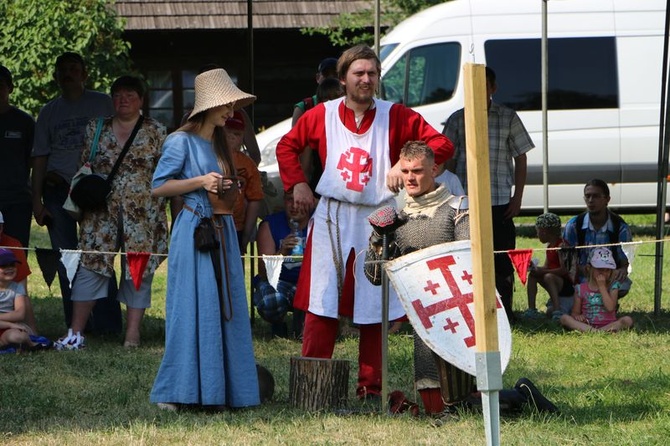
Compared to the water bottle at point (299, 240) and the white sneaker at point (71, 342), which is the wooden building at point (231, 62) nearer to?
the water bottle at point (299, 240)

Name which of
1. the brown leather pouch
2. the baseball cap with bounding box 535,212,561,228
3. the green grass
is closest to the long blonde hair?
the brown leather pouch

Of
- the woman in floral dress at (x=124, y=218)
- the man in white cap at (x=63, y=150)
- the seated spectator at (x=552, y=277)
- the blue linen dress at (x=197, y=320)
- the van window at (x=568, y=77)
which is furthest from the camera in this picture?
the van window at (x=568, y=77)

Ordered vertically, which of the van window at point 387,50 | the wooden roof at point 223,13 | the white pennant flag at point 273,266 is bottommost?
the white pennant flag at point 273,266

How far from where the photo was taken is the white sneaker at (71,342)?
856cm

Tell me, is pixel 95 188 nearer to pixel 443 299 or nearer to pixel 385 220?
pixel 385 220

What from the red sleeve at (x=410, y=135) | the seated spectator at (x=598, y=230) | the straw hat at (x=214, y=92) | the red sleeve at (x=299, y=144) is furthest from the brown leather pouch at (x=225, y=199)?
the seated spectator at (x=598, y=230)

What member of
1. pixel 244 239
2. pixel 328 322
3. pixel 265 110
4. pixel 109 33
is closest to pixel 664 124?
pixel 244 239

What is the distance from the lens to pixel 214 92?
21.1 feet

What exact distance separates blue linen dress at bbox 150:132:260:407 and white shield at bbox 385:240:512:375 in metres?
1.10

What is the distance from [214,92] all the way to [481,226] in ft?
8.34

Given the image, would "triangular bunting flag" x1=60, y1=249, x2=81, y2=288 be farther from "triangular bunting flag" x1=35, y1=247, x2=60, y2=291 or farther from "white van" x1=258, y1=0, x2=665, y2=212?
"white van" x1=258, y1=0, x2=665, y2=212

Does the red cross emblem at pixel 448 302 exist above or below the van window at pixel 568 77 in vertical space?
below

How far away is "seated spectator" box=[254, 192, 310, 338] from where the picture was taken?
898 cm

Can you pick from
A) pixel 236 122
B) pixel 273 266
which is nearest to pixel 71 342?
pixel 273 266
